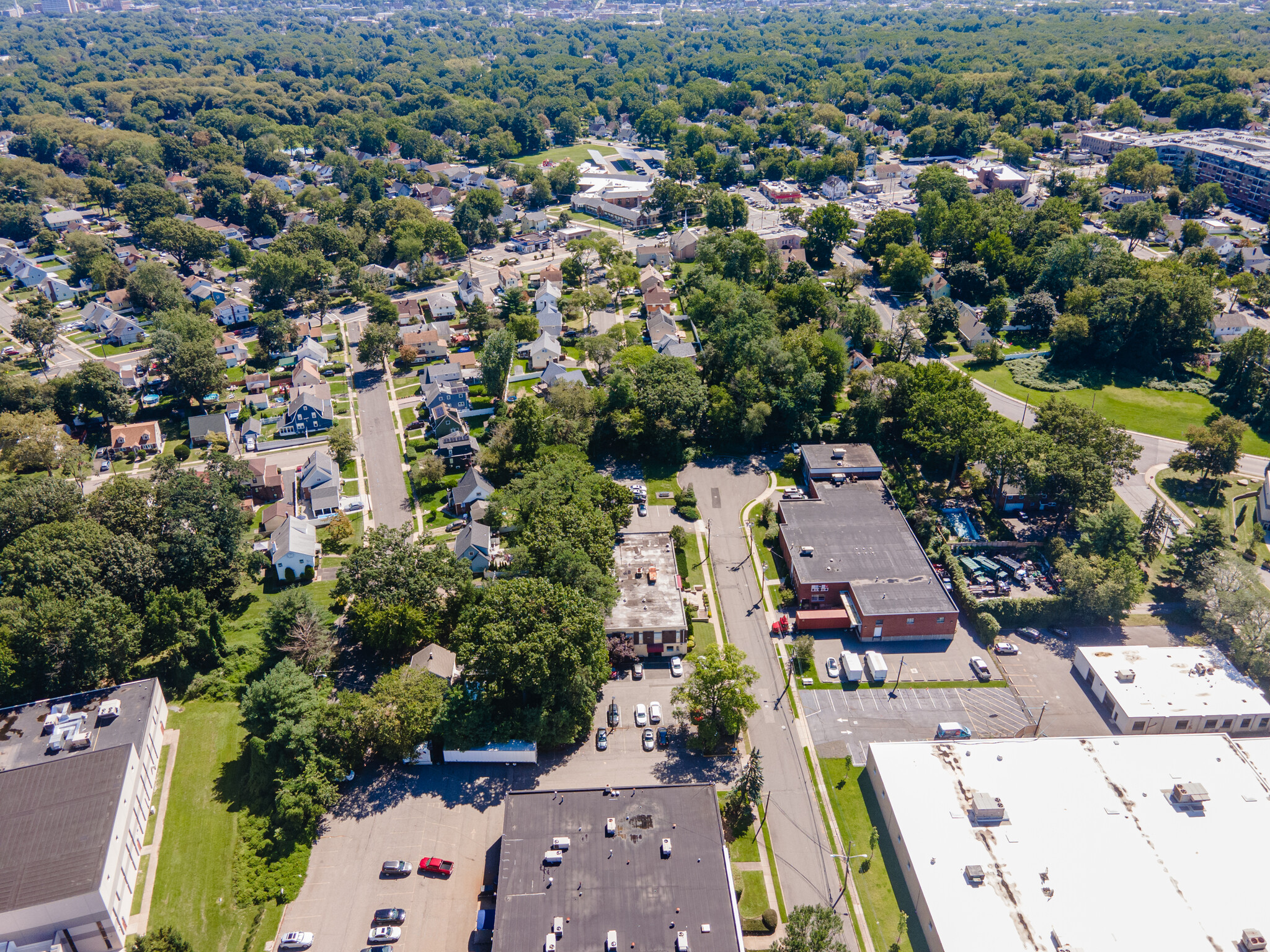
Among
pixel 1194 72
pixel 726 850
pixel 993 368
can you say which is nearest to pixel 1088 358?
pixel 993 368

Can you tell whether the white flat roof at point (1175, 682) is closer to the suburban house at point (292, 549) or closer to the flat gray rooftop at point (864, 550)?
the flat gray rooftop at point (864, 550)

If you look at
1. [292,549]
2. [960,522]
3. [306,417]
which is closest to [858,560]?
[960,522]

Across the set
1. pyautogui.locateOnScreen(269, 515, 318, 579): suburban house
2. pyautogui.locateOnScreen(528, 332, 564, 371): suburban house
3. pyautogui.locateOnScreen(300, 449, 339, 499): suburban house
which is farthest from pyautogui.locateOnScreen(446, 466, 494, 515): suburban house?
pyautogui.locateOnScreen(528, 332, 564, 371): suburban house

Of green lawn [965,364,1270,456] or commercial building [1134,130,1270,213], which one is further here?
commercial building [1134,130,1270,213]

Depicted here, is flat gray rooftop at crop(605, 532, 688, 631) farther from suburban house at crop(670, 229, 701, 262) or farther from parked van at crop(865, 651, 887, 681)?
suburban house at crop(670, 229, 701, 262)

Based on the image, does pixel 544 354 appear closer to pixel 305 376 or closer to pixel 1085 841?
pixel 305 376

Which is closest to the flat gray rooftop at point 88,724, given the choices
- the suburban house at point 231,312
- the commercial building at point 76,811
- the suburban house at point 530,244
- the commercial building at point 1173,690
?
the commercial building at point 76,811

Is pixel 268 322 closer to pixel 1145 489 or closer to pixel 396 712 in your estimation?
pixel 396 712
